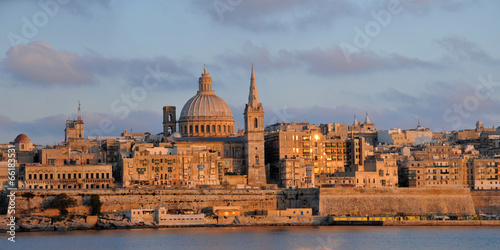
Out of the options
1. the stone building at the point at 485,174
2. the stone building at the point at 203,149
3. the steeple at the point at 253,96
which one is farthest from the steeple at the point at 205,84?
the stone building at the point at 485,174

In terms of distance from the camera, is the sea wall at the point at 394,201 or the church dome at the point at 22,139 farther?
the church dome at the point at 22,139

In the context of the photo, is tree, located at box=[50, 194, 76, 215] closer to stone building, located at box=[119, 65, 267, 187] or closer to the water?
the water

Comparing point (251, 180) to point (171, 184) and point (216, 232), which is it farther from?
point (216, 232)

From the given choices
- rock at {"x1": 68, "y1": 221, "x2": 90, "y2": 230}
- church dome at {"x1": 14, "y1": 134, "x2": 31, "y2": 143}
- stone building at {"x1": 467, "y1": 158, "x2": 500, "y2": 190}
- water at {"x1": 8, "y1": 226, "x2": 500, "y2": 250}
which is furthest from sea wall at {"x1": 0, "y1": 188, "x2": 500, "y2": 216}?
church dome at {"x1": 14, "y1": 134, "x2": 31, "y2": 143}

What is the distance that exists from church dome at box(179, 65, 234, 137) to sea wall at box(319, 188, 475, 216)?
21.1 m

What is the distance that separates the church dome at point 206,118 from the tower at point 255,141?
7.03 metres

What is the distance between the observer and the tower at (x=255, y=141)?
332 feet

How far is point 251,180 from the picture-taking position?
329ft

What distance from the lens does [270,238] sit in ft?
241

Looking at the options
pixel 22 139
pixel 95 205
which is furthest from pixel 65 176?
pixel 22 139

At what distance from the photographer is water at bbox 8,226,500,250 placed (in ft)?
225

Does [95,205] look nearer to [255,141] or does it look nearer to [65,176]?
[65,176]

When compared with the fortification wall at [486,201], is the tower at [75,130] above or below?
above

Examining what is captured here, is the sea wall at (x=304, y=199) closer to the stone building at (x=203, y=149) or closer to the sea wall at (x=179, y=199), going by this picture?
the sea wall at (x=179, y=199)
